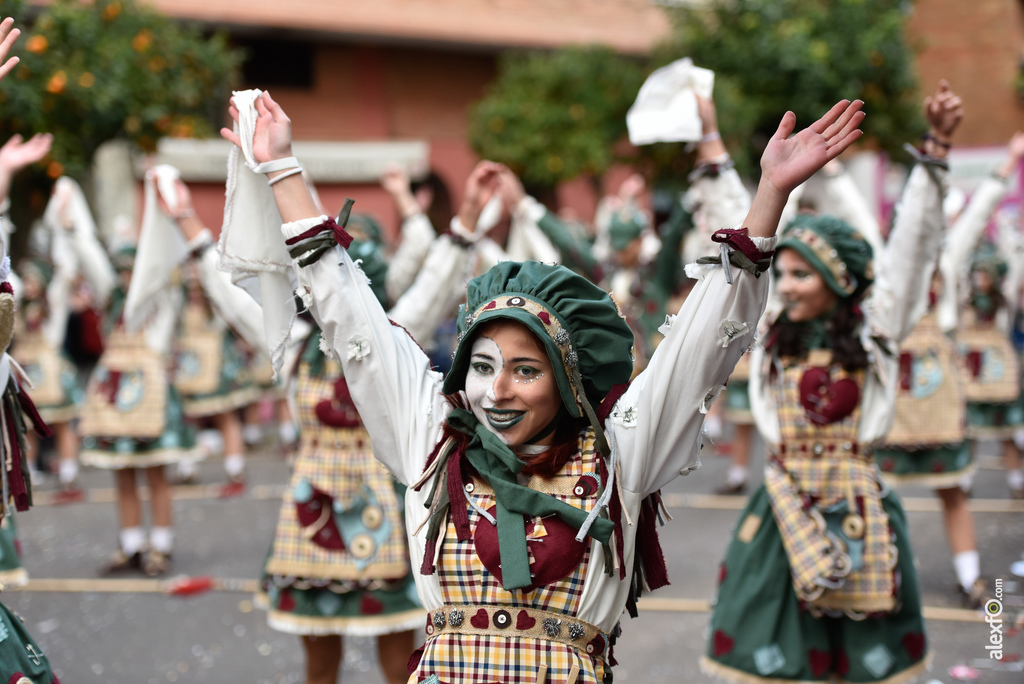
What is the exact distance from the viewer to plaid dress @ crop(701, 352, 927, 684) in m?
3.66

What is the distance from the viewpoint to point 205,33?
16.7 metres

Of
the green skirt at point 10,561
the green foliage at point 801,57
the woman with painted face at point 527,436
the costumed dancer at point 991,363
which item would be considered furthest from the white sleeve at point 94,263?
the green foliage at point 801,57

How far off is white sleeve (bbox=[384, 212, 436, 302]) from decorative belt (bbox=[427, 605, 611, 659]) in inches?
97.6

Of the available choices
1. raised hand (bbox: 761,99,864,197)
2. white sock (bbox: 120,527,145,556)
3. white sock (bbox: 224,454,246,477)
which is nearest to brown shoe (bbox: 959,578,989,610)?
raised hand (bbox: 761,99,864,197)

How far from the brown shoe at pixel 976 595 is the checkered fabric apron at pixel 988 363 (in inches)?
104

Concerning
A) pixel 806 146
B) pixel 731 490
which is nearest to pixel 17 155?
pixel 806 146

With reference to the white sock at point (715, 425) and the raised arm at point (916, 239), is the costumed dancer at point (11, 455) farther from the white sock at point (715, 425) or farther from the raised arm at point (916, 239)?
the white sock at point (715, 425)

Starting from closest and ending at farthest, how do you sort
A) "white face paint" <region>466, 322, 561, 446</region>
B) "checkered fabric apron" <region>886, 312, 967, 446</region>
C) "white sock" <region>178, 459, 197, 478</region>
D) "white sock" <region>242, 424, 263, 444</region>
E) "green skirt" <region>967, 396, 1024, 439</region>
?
"white face paint" <region>466, 322, 561, 446</region> < "checkered fabric apron" <region>886, 312, 967, 446</region> < "green skirt" <region>967, 396, 1024, 439</region> < "white sock" <region>178, 459, 197, 478</region> < "white sock" <region>242, 424, 263, 444</region>

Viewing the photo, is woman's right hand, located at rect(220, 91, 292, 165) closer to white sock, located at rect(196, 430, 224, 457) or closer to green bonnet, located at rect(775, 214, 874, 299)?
green bonnet, located at rect(775, 214, 874, 299)

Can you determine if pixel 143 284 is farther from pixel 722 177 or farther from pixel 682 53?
pixel 682 53

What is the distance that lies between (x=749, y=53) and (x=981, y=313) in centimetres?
709

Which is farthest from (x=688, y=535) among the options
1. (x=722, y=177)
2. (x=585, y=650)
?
(x=585, y=650)

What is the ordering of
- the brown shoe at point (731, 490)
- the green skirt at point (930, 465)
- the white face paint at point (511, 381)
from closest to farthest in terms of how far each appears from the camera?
the white face paint at point (511, 381) < the green skirt at point (930, 465) < the brown shoe at point (731, 490)

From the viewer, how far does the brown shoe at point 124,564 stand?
21.3 ft
